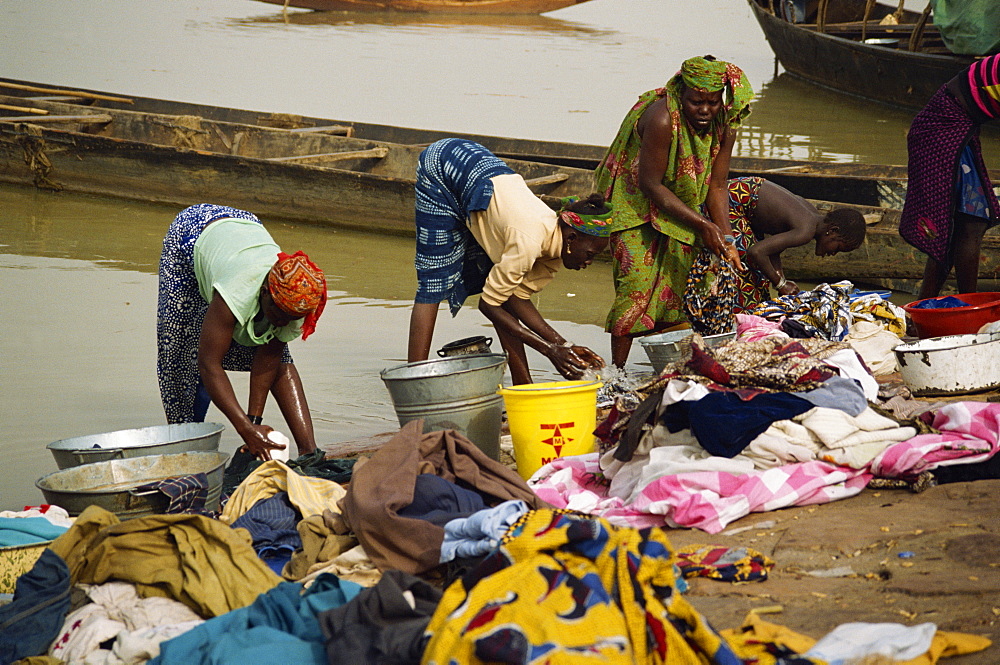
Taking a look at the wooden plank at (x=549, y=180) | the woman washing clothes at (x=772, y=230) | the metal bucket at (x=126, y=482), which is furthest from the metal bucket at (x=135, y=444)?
the wooden plank at (x=549, y=180)

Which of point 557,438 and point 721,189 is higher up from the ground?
point 721,189

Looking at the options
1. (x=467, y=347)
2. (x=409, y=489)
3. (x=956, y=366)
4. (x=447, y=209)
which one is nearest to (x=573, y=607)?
(x=409, y=489)

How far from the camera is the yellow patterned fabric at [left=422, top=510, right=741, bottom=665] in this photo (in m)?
1.99

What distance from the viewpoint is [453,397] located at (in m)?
3.88

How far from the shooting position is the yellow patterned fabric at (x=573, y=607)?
199 centimetres

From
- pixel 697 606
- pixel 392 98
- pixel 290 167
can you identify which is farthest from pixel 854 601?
pixel 392 98

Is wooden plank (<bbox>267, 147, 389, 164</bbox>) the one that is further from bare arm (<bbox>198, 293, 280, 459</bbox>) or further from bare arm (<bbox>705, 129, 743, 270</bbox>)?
bare arm (<bbox>198, 293, 280, 459</bbox>)

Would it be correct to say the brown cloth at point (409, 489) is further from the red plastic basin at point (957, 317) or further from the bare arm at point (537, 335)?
the red plastic basin at point (957, 317)

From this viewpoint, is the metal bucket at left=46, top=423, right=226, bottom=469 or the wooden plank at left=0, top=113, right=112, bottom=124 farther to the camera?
the wooden plank at left=0, top=113, right=112, bottom=124

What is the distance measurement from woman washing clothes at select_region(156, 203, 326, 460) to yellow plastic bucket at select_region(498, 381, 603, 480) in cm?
83

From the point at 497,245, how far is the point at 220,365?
50.3 inches

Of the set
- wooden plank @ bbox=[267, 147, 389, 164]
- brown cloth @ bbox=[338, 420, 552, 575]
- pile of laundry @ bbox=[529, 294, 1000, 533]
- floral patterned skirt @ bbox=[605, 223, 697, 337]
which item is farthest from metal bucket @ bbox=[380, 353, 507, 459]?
wooden plank @ bbox=[267, 147, 389, 164]

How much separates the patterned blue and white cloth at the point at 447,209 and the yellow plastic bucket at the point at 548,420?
91 centimetres

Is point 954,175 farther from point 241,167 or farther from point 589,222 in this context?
point 241,167
